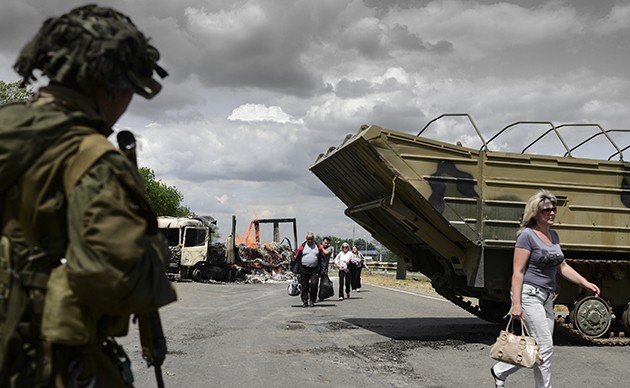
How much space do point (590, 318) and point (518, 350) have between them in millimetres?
5499

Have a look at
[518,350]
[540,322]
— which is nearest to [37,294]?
[518,350]

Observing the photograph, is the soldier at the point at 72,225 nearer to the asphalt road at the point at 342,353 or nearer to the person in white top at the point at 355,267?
the asphalt road at the point at 342,353

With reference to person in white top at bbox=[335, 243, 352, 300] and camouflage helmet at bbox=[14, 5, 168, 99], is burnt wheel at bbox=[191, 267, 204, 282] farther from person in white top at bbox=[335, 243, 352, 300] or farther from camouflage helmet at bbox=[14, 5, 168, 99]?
camouflage helmet at bbox=[14, 5, 168, 99]

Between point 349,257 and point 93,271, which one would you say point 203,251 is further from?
point 93,271

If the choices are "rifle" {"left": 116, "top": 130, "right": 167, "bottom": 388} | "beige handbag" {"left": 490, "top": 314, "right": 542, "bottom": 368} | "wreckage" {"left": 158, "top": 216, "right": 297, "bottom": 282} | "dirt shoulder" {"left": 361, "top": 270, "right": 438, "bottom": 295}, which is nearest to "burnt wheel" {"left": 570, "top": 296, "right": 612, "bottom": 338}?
"beige handbag" {"left": 490, "top": 314, "right": 542, "bottom": 368}

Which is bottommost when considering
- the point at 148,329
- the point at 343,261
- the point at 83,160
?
the point at 148,329

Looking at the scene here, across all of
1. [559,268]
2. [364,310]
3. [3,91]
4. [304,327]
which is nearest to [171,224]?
[3,91]

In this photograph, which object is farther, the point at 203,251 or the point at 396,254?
the point at 203,251

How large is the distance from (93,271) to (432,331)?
33.4 ft

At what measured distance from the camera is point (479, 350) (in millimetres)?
9500

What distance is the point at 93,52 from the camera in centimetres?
217

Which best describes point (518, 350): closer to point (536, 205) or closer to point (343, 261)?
point (536, 205)

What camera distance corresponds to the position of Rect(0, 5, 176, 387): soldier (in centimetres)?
200

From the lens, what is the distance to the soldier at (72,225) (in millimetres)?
1995
